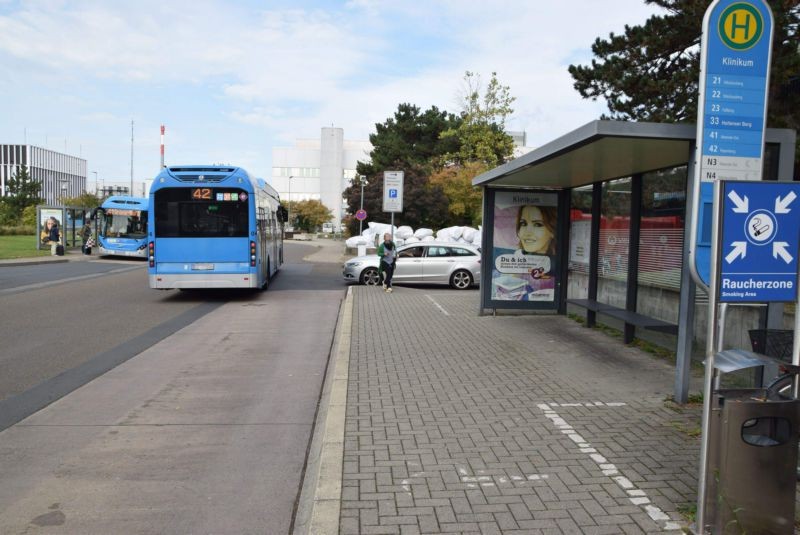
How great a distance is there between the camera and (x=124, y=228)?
3384 centimetres

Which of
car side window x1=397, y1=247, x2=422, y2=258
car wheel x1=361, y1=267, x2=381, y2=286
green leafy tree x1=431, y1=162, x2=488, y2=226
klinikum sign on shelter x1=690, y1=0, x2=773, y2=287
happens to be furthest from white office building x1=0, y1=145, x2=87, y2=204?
klinikum sign on shelter x1=690, y1=0, x2=773, y2=287

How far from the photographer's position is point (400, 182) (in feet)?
76.1

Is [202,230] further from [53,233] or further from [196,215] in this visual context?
[53,233]

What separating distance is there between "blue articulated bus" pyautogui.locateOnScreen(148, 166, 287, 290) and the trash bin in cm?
1308

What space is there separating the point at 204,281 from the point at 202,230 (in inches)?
47.0

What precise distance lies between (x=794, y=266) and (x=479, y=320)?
8.42 m

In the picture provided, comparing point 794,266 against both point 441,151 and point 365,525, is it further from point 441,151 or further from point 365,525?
point 441,151

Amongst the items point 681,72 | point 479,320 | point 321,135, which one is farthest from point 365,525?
point 321,135

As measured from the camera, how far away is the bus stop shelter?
642 centimetres

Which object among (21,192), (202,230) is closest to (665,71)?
(202,230)

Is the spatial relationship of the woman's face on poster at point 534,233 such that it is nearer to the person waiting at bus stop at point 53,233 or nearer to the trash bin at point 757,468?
the trash bin at point 757,468

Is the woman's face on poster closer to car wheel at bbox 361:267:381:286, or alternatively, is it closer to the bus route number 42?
the bus route number 42

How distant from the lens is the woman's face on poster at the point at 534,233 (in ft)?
40.7

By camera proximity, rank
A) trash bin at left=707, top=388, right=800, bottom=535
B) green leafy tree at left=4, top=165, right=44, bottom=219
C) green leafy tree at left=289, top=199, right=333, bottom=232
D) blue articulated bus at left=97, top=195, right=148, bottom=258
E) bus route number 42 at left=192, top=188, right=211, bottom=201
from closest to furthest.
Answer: trash bin at left=707, top=388, right=800, bottom=535
bus route number 42 at left=192, top=188, right=211, bottom=201
blue articulated bus at left=97, top=195, right=148, bottom=258
green leafy tree at left=4, top=165, right=44, bottom=219
green leafy tree at left=289, top=199, right=333, bottom=232
